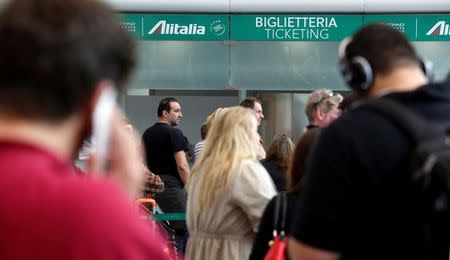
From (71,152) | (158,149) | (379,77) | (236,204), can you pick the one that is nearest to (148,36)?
(158,149)

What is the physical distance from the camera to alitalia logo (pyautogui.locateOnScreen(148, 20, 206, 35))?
34.9 feet

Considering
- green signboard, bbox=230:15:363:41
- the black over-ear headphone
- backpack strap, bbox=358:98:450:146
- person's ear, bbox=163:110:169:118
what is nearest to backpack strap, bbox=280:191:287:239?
the black over-ear headphone

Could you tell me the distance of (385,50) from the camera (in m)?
2.59

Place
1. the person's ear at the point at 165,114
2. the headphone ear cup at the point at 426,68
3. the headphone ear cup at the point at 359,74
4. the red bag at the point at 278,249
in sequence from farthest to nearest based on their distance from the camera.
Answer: the person's ear at the point at 165,114
the red bag at the point at 278,249
the headphone ear cup at the point at 426,68
the headphone ear cup at the point at 359,74

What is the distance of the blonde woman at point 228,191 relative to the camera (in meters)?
4.55

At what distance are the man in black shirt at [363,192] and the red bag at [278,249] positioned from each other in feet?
4.00

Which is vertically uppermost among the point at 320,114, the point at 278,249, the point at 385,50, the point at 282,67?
the point at 282,67

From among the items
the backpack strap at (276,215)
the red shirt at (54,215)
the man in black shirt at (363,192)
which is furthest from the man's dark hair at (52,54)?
the backpack strap at (276,215)

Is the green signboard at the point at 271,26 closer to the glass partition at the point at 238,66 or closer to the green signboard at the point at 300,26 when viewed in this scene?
the green signboard at the point at 300,26

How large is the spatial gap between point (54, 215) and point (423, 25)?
9.61 metres

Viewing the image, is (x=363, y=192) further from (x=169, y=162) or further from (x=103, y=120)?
(x=169, y=162)

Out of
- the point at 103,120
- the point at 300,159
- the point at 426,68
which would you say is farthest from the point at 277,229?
the point at 103,120

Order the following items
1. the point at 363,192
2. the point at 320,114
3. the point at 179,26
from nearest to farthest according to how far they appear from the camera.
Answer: the point at 363,192 < the point at 320,114 < the point at 179,26

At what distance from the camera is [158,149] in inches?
340
